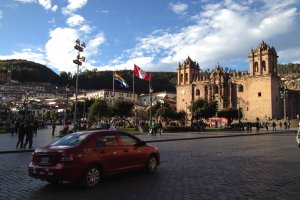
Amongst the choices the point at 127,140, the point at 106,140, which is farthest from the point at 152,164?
the point at 106,140

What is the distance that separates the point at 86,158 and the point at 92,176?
0.51m

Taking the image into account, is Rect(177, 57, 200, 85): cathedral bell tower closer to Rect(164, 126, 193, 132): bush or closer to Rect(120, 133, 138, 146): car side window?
Rect(164, 126, 193, 132): bush

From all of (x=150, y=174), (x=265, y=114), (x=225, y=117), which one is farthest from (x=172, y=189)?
(x=265, y=114)

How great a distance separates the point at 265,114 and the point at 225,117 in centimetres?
1344

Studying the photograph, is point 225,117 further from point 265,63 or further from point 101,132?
point 101,132

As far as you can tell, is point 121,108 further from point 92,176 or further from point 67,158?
point 67,158

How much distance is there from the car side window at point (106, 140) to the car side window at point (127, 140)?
0.28 metres

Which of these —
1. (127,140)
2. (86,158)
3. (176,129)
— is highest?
(127,140)

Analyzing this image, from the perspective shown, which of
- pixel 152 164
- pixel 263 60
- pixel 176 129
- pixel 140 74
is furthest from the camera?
pixel 263 60

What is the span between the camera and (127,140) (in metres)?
9.20

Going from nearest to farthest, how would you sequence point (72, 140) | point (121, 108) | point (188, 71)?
1. point (72, 140)
2. point (121, 108)
3. point (188, 71)

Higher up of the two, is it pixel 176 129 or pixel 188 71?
pixel 188 71

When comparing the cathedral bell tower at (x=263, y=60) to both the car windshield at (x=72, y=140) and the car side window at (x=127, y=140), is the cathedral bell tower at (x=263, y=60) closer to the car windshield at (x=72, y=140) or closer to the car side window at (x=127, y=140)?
the car side window at (x=127, y=140)

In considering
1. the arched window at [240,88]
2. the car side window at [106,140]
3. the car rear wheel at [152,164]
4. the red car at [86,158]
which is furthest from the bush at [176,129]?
the arched window at [240,88]
